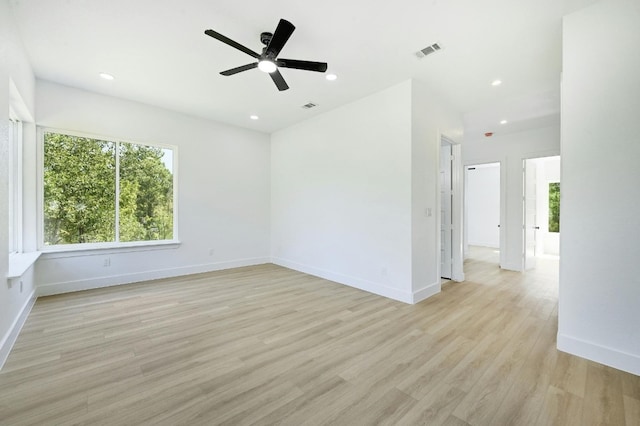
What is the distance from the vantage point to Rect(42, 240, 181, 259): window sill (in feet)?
12.5

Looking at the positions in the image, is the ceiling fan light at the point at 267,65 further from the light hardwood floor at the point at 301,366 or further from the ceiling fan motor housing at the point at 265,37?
the light hardwood floor at the point at 301,366

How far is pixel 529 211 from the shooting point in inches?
225

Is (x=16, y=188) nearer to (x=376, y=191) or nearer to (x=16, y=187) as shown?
(x=16, y=187)

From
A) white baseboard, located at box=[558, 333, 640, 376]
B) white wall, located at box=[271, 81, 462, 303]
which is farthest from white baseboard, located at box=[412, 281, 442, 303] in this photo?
white baseboard, located at box=[558, 333, 640, 376]

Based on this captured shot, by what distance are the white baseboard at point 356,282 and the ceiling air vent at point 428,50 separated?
2.91 meters

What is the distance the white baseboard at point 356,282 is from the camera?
3.65m

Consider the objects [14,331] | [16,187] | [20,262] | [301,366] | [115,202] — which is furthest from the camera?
[115,202]

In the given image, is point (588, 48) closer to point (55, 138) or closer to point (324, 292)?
point (324, 292)

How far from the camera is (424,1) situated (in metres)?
2.23

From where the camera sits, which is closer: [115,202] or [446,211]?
[115,202]

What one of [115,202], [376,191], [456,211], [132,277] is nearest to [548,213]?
[456,211]

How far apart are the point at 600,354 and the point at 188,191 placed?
5.82 meters

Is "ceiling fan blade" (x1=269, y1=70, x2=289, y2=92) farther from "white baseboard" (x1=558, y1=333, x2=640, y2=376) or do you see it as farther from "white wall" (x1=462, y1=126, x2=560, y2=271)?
"white wall" (x1=462, y1=126, x2=560, y2=271)

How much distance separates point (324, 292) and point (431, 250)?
172cm
